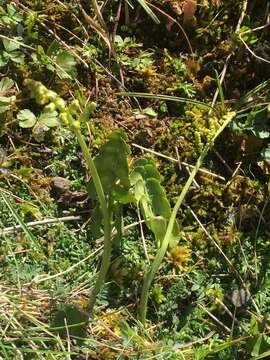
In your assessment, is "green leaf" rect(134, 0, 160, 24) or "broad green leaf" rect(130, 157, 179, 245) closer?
"broad green leaf" rect(130, 157, 179, 245)

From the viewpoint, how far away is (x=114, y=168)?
7.12ft

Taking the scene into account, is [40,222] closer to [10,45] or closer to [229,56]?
[10,45]

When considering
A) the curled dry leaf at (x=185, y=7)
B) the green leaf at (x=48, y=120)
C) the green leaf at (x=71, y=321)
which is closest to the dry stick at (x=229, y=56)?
the curled dry leaf at (x=185, y=7)

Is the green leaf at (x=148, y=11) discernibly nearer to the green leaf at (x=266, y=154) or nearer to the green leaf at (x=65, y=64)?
the green leaf at (x=65, y=64)

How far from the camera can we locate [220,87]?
7.95 ft

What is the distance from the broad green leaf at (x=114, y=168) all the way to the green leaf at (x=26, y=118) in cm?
32

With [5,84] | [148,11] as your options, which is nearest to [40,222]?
[5,84]

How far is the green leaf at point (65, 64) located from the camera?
96.5 inches

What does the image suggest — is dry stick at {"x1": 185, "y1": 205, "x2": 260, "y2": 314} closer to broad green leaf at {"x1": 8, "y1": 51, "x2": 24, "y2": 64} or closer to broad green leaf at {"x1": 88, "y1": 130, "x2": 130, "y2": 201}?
broad green leaf at {"x1": 88, "y1": 130, "x2": 130, "y2": 201}

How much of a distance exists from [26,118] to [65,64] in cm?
25

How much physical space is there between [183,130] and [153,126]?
0.11 meters

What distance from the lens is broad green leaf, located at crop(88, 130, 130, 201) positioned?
2.15 metres

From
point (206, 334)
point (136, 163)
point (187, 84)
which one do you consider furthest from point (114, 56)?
point (206, 334)

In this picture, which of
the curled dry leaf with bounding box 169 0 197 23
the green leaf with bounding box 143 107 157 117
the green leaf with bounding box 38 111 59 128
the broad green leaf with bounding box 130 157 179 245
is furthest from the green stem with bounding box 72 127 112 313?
the curled dry leaf with bounding box 169 0 197 23
